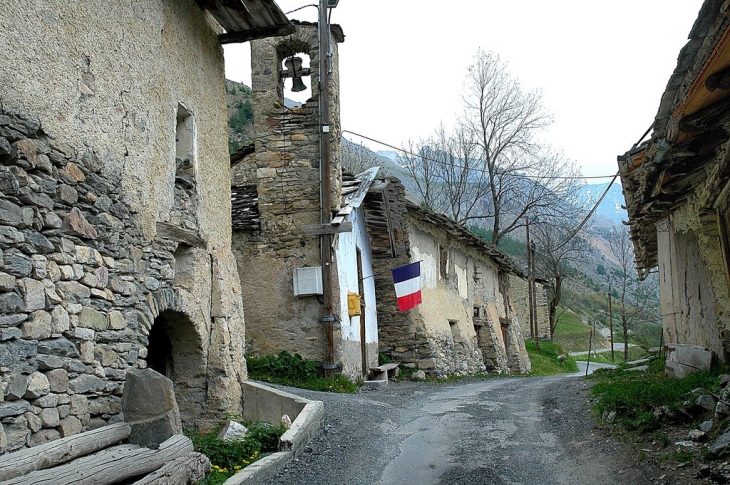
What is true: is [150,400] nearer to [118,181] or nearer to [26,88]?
[118,181]

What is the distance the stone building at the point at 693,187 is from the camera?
5.12 m

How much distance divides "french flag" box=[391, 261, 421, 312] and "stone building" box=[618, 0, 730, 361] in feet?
17.4

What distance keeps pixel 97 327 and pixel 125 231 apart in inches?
37.9

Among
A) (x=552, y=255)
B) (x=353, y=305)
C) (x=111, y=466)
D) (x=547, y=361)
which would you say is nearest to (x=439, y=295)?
(x=353, y=305)

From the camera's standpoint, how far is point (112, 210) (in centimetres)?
589

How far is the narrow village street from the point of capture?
610cm

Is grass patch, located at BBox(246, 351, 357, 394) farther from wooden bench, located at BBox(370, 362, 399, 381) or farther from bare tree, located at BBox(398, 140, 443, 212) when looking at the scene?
bare tree, located at BBox(398, 140, 443, 212)

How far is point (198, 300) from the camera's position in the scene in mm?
7555

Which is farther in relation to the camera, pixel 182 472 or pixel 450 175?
pixel 450 175

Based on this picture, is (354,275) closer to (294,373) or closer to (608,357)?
(294,373)

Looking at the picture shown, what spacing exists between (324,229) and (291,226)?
2.37 ft

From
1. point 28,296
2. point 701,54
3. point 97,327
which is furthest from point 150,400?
point 701,54

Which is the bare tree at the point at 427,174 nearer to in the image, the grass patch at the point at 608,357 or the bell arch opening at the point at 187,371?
the grass patch at the point at 608,357

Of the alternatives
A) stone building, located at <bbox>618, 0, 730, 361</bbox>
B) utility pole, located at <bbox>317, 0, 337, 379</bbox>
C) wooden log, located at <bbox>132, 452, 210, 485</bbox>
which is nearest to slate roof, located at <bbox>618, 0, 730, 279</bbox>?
stone building, located at <bbox>618, 0, 730, 361</bbox>
